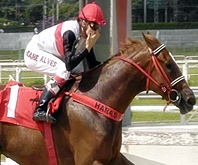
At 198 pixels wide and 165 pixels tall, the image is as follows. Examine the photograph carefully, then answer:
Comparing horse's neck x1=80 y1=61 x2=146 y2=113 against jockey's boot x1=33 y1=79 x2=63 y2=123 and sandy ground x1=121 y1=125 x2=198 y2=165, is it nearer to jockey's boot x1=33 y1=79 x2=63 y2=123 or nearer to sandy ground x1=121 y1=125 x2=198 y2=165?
jockey's boot x1=33 y1=79 x2=63 y2=123

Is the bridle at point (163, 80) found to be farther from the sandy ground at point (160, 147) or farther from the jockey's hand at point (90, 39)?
the sandy ground at point (160, 147)

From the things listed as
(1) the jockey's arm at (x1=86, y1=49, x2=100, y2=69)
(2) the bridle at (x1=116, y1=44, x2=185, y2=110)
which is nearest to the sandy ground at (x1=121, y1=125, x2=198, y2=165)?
(1) the jockey's arm at (x1=86, y1=49, x2=100, y2=69)

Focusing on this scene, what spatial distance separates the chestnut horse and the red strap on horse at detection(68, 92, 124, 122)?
0.10 ft

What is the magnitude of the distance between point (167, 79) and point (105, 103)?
1.77 ft

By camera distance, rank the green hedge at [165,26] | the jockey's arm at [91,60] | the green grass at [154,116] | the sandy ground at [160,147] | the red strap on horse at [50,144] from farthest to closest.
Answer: the green grass at [154,116] → the green hedge at [165,26] → the sandy ground at [160,147] → the jockey's arm at [91,60] → the red strap on horse at [50,144]

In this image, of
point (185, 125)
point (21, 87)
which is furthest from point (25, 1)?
point (21, 87)

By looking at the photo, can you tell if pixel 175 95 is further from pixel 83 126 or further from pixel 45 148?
pixel 45 148

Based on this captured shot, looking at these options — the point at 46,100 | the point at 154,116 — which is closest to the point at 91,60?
the point at 46,100

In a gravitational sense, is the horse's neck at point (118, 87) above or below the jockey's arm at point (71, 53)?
below

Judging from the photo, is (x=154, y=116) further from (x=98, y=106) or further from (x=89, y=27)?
(x=89, y=27)

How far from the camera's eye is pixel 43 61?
5.30 meters

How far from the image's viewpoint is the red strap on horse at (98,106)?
16.4 ft

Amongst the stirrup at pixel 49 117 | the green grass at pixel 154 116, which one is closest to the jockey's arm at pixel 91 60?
the stirrup at pixel 49 117

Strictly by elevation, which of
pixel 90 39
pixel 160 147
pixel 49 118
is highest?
pixel 90 39
